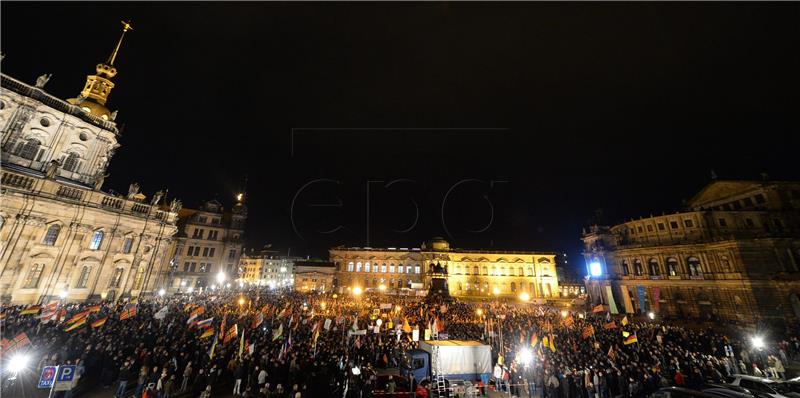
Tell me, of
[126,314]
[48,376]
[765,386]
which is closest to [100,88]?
[126,314]

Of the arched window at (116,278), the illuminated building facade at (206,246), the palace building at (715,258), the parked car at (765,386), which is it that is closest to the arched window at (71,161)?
the arched window at (116,278)

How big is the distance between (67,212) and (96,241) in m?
3.93

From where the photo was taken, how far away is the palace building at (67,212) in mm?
23672

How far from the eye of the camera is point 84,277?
1094 inches

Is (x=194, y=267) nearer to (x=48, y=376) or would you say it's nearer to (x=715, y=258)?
(x=48, y=376)

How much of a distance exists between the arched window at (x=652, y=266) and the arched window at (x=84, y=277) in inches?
2663

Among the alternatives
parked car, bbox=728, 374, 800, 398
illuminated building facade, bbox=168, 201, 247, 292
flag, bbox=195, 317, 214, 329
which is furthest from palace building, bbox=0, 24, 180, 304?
parked car, bbox=728, 374, 800, 398

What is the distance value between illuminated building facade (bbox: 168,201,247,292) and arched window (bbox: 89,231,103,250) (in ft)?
58.4

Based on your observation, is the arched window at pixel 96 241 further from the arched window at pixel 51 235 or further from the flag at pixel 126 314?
the flag at pixel 126 314

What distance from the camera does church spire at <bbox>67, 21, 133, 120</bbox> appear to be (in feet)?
118

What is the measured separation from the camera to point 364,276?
2667 inches

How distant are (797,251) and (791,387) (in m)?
31.7

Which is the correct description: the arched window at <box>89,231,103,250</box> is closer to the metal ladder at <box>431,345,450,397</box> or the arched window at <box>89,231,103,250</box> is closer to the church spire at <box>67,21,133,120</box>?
the church spire at <box>67,21,133,120</box>

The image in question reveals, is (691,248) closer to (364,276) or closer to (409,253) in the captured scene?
(409,253)
